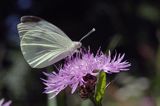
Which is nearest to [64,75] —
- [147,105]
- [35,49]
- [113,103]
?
[35,49]

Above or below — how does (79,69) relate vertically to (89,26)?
above

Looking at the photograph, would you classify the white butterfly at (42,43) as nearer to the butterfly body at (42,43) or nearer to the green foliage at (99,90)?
the butterfly body at (42,43)

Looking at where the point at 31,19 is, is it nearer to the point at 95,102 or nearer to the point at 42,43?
the point at 42,43

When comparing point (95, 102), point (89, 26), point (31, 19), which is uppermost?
point (31, 19)

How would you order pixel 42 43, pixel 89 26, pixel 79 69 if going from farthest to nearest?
1. pixel 89 26
2. pixel 42 43
3. pixel 79 69

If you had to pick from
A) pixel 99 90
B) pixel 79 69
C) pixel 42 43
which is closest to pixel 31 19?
pixel 42 43

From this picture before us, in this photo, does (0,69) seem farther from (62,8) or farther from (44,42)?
(44,42)

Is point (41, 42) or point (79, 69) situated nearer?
point (79, 69)

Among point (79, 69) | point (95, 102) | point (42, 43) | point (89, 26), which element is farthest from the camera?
point (89, 26)

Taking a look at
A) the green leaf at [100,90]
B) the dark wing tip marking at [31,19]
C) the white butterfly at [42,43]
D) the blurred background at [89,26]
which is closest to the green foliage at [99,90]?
the green leaf at [100,90]

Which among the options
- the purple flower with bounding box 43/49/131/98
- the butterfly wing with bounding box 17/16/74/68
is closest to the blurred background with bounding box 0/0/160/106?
the butterfly wing with bounding box 17/16/74/68
